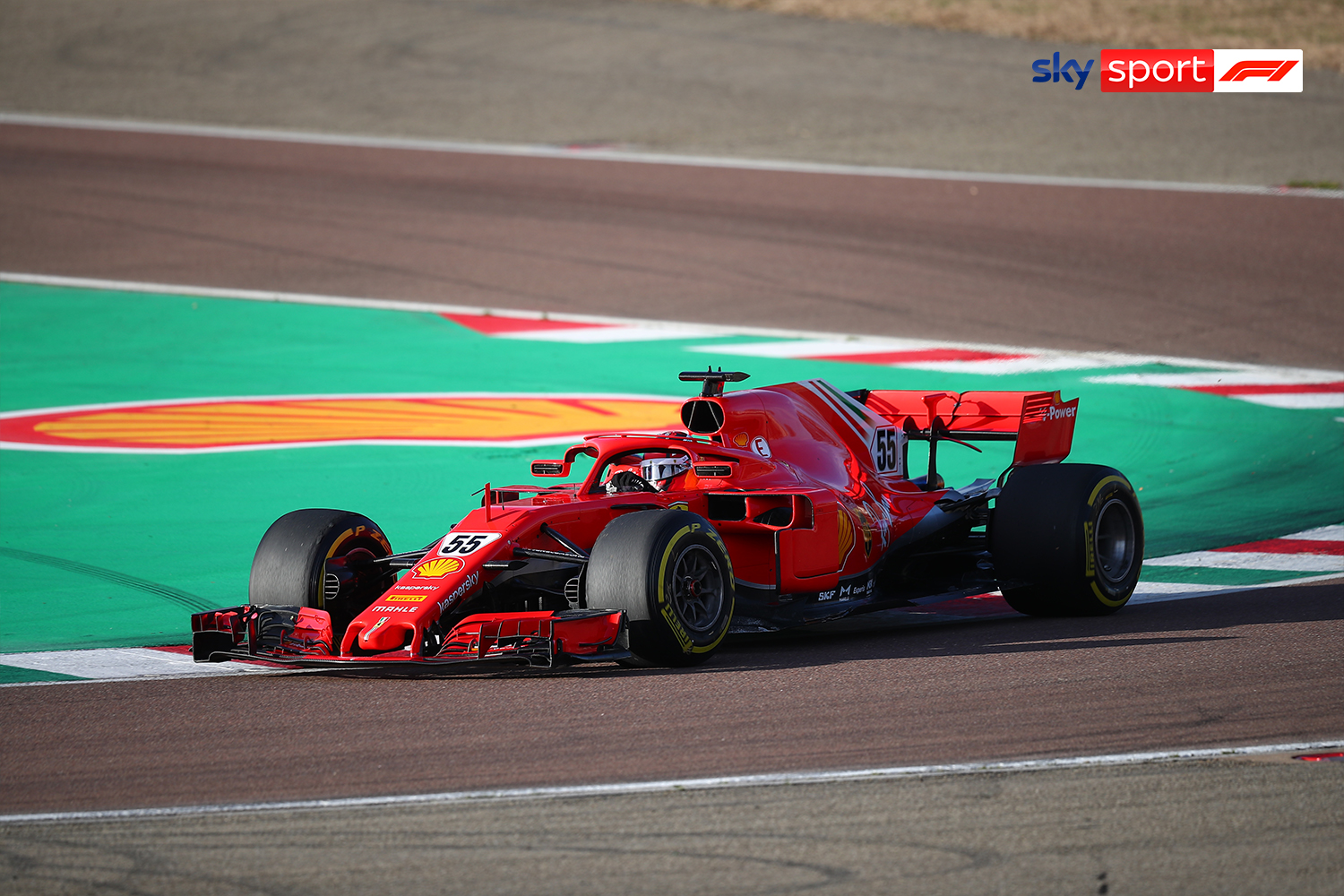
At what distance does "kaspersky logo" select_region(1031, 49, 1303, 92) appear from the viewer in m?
32.2

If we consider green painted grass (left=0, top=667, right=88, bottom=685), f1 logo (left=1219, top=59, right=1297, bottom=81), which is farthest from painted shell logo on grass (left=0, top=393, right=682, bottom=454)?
f1 logo (left=1219, top=59, right=1297, bottom=81)

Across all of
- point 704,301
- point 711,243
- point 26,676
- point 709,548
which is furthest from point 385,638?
point 711,243

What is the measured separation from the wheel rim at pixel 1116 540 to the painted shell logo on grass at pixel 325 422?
191 inches

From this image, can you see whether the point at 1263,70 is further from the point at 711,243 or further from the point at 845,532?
the point at 845,532

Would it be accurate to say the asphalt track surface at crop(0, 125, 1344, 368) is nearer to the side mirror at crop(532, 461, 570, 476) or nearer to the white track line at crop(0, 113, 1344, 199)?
the white track line at crop(0, 113, 1344, 199)

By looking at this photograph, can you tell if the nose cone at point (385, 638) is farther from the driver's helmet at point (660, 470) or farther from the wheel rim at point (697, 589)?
the driver's helmet at point (660, 470)

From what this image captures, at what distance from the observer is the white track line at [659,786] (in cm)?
649

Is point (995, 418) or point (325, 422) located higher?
point (325, 422)

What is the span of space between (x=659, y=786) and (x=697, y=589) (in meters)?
2.25

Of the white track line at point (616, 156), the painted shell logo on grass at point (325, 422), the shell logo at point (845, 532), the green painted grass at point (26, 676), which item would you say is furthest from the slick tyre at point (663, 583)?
the white track line at point (616, 156)

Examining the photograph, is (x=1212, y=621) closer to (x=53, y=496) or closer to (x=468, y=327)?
(x=53, y=496)

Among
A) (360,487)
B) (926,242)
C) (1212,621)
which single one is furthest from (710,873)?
(926,242)

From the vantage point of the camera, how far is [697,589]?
878 cm

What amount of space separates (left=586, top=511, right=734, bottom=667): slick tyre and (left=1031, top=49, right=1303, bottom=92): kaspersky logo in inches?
995
